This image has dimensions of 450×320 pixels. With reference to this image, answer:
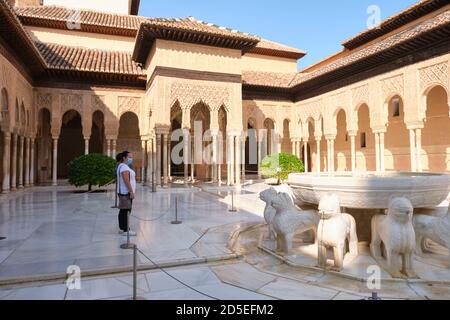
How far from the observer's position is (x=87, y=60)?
16.3m

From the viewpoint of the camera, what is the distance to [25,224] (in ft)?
19.4

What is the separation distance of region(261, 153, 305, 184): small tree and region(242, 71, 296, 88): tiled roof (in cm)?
519

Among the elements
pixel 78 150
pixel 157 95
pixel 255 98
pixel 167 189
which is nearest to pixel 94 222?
pixel 167 189

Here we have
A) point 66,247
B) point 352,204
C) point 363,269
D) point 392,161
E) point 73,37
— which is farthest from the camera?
point 73,37

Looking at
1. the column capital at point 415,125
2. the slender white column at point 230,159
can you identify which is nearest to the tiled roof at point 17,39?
the slender white column at point 230,159

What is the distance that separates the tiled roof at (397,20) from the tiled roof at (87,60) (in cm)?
1312

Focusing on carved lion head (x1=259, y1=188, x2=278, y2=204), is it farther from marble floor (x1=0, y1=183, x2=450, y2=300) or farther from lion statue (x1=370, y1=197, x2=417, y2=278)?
lion statue (x1=370, y1=197, x2=417, y2=278)

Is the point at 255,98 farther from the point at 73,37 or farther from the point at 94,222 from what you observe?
the point at 94,222

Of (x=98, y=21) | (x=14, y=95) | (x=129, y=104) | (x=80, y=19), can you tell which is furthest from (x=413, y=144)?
(x=80, y=19)

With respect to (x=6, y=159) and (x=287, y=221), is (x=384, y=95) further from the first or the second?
(x=6, y=159)

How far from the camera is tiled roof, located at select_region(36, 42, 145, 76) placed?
15180 mm

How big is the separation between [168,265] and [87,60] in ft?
52.4

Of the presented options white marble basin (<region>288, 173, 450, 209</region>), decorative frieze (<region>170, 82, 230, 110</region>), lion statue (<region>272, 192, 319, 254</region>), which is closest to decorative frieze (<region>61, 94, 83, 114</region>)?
decorative frieze (<region>170, 82, 230, 110</region>)

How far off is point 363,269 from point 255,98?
53.3 feet
